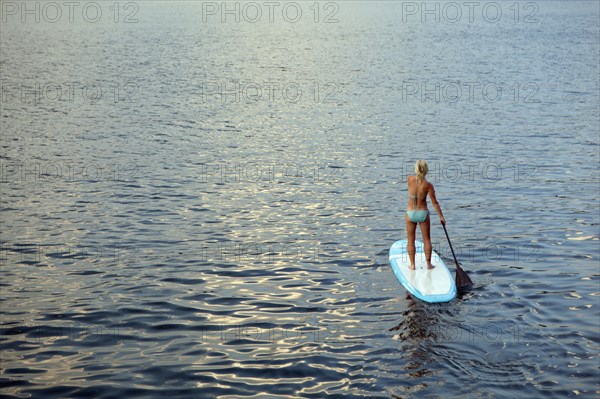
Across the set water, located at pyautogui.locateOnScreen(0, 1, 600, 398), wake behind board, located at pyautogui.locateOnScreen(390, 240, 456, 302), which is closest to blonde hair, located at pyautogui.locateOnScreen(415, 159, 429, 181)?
wake behind board, located at pyautogui.locateOnScreen(390, 240, 456, 302)

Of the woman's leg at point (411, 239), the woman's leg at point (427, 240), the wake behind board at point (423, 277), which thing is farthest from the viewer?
the woman's leg at point (411, 239)

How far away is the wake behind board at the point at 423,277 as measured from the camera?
17984 mm

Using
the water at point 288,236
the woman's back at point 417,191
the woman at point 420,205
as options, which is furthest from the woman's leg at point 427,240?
the water at point 288,236

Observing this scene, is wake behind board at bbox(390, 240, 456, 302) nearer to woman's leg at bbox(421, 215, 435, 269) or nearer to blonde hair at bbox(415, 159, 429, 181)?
woman's leg at bbox(421, 215, 435, 269)

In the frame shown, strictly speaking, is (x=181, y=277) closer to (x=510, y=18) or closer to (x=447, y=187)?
(x=447, y=187)

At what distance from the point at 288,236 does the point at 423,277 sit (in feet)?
20.7

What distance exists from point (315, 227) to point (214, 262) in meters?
4.59

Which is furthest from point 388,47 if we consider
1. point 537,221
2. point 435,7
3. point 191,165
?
point 435,7

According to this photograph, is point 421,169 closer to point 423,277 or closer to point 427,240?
point 427,240

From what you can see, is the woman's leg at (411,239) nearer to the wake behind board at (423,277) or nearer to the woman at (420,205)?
the woman at (420,205)

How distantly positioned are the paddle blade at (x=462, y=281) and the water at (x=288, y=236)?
0.45m

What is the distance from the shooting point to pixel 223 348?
1609 cm

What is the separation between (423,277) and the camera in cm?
1884

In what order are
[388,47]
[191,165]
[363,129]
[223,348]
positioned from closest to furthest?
[223,348]
[191,165]
[363,129]
[388,47]
